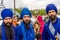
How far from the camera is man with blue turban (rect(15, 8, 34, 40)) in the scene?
318 inches

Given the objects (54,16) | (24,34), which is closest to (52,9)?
(54,16)

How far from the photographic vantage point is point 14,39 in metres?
8.08

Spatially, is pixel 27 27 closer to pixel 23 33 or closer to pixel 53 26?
pixel 23 33

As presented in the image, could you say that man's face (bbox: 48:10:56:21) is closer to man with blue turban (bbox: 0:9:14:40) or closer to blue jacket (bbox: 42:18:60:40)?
blue jacket (bbox: 42:18:60:40)

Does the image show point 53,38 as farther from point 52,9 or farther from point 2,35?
point 2,35

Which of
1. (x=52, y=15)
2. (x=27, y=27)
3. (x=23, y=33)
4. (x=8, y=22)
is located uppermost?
(x=52, y=15)

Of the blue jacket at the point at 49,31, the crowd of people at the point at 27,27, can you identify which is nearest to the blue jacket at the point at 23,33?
the crowd of people at the point at 27,27

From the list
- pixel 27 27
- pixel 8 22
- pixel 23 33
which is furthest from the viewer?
pixel 27 27

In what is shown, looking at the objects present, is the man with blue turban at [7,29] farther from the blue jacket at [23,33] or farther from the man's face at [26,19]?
the man's face at [26,19]

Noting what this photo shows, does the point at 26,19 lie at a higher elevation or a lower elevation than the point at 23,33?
higher

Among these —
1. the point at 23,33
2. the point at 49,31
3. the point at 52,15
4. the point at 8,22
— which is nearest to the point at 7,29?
the point at 8,22

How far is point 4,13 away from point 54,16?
1.24 metres

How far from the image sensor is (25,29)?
817cm

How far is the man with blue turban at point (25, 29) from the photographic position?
8.07m
